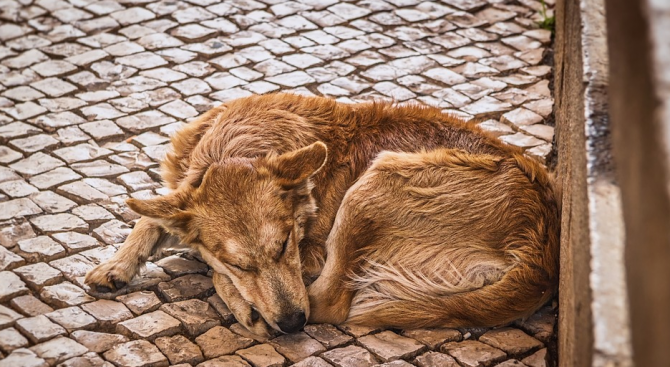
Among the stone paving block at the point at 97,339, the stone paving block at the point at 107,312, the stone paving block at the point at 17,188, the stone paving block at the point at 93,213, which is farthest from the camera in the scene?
the stone paving block at the point at 17,188

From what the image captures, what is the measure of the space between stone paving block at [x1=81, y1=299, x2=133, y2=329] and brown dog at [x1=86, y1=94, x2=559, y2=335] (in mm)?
129

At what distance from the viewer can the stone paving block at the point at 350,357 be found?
14.5 feet

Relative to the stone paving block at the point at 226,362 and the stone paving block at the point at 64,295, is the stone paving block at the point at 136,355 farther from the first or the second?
the stone paving block at the point at 64,295

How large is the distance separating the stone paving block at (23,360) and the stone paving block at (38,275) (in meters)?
0.67

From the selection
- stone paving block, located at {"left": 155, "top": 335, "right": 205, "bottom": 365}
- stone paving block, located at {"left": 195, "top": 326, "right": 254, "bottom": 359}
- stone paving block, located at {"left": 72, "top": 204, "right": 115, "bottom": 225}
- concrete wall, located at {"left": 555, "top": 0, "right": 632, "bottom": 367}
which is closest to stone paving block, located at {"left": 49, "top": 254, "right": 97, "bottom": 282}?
stone paving block, located at {"left": 72, "top": 204, "right": 115, "bottom": 225}

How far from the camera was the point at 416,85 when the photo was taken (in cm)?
737

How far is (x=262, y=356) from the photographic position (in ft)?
14.7

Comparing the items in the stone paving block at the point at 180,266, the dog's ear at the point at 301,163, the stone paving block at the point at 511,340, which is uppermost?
the dog's ear at the point at 301,163

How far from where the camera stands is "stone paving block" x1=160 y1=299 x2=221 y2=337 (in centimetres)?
466

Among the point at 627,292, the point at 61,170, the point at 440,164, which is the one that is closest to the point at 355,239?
the point at 440,164

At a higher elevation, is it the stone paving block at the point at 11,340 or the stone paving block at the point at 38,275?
the stone paving block at the point at 38,275

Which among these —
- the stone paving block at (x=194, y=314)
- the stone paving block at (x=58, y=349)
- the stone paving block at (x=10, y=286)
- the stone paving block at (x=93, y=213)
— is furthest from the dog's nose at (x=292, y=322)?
the stone paving block at (x=93, y=213)

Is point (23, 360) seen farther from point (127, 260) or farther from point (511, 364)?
point (511, 364)

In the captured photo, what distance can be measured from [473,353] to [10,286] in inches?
108
